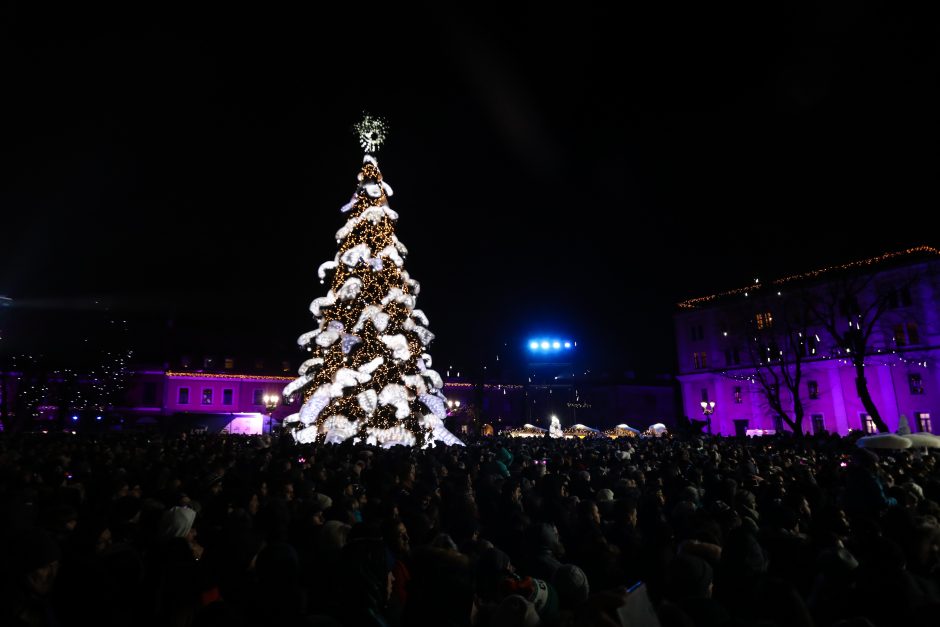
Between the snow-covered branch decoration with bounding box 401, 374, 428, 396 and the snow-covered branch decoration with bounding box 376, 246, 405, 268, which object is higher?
the snow-covered branch decoration with bounding box 376, 246, 405, 268

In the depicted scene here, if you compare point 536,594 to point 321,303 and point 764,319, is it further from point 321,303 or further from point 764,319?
point 764,319

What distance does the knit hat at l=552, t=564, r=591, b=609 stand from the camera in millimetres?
4664

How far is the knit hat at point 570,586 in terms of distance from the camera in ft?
15.3

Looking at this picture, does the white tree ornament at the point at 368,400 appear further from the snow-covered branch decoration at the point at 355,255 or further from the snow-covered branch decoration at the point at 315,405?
the snow-covered branch decoration at the point at 355,255

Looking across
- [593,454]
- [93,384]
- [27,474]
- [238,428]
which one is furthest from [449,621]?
[93,384]

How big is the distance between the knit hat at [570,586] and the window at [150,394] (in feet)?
211

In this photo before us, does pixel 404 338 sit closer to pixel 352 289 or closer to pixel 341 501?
Answer: pixel 352 289

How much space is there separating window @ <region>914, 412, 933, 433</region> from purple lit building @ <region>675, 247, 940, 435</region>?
83 millimetres

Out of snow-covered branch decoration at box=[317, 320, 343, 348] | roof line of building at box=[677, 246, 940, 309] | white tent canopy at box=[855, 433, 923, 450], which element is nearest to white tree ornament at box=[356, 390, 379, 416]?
snow-covered branch decoration at box=[317, 320, 343, 348]

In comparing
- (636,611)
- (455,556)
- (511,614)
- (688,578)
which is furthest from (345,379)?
(636,611)

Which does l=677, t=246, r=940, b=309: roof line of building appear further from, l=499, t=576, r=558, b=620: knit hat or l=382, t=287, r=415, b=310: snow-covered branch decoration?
l=499, t=576, r=558, b=620: knit hat

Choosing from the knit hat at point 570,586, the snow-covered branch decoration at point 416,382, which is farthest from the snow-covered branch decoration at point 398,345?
the knit hat at point 570,586

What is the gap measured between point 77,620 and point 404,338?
18.6 m

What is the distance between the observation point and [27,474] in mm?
11000
